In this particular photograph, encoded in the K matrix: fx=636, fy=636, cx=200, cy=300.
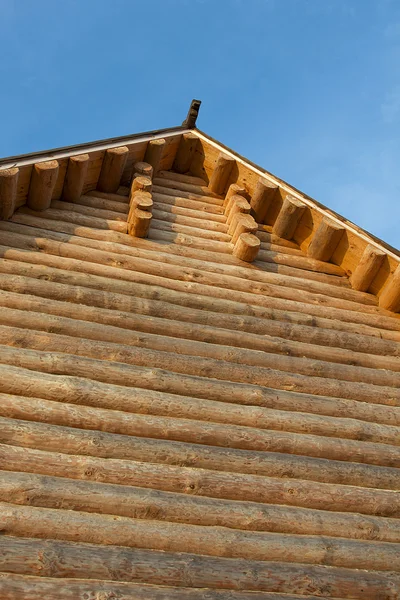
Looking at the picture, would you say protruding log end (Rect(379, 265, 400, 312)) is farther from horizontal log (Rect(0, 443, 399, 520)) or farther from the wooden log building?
horizontal log (Rect(0, 443, 399, 520))

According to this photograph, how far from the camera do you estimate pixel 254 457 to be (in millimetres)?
5512

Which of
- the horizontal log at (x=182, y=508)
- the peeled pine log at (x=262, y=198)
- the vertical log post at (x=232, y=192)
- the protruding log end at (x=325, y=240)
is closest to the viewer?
the horizontal log at (x=182, y=508)

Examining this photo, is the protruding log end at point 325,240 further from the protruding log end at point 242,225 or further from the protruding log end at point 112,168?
the protruding log end at point 112,168

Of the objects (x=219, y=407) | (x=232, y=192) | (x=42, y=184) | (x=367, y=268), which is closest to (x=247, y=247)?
(x=232, y=192)

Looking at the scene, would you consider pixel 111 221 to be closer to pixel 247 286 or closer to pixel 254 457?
pixel 247 286

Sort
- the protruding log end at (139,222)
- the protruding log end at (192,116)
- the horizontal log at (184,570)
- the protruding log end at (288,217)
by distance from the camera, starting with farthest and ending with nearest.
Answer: the protruding log end at (192,116)
the protruding log end at (288,217)
the protruding log end at (139,222)
the horizontal log at (184,570)

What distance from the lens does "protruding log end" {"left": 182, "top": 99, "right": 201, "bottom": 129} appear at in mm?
10148

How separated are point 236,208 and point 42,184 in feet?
9.16

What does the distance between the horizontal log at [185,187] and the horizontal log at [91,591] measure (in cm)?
647

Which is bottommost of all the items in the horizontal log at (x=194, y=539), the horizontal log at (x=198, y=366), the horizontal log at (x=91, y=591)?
the horizontal log at (x=91, y=591)

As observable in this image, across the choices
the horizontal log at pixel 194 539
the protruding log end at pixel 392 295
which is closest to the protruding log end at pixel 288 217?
the protruding log end at pixel 392 295

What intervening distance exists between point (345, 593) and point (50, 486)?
2300 mm

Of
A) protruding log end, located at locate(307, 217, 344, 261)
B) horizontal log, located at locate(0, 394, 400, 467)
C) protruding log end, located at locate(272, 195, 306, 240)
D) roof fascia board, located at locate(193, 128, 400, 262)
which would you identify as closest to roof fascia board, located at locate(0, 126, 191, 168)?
roof fascia board, located at locate(193, 128, 400, 262)

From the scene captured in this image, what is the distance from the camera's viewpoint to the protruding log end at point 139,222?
26.5 ft
